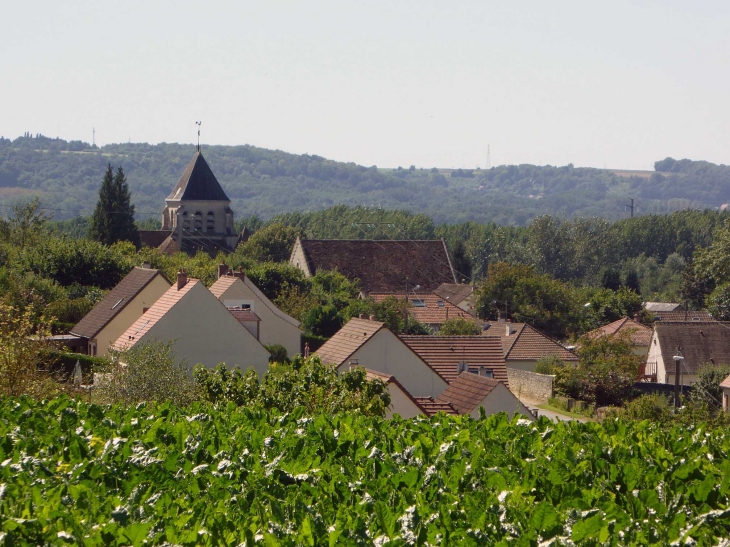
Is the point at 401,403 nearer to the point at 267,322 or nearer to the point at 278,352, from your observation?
the point at 278,352

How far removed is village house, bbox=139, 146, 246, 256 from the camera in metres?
90.9

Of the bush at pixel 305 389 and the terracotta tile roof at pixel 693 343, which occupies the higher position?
the bush at pixel 305 389

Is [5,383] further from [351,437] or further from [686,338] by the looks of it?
[686,338]

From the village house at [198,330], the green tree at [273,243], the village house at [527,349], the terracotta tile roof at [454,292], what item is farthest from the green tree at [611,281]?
the village house at [198,330]

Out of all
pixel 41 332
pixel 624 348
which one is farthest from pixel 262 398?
pixel 624 348

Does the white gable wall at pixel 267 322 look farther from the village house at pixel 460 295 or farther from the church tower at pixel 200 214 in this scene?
the church tower at pixel 200 214

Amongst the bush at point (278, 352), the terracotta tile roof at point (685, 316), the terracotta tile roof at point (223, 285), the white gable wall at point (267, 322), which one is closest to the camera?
the bush at point (278, 352)

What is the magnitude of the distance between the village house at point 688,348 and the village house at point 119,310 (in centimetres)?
2576

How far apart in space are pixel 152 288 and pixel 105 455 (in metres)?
28.8

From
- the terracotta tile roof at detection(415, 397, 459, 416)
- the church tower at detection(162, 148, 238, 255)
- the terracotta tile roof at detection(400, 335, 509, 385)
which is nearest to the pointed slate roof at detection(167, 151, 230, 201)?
the church tower at detection(162, 148, 238, 255)

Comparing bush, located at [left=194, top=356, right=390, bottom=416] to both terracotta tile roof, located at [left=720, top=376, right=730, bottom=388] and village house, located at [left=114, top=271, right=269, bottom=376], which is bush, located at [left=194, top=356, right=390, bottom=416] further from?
terracotta tile roof, located at [left=720, top=376, right=730, bottom=388]

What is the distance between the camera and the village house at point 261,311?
3997 cm

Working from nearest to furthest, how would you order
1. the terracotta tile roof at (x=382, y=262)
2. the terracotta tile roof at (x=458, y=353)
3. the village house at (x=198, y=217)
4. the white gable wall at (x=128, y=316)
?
the terracotta tile roof at (x=458, y=353) → the white gable wall at (x=128, y=316) → the terracotta tile roof at (x=382, y=262) → the village house at (x=198, y=217)

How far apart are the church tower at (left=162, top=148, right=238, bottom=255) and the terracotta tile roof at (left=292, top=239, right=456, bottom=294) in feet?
74.0
